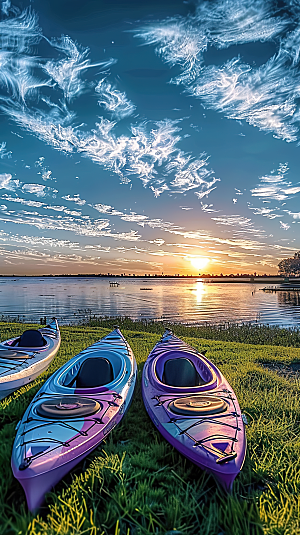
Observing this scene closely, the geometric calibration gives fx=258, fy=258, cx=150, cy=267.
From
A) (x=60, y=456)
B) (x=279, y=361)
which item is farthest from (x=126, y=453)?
(x=279, y=361)

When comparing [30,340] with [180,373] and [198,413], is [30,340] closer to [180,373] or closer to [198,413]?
[180,373]

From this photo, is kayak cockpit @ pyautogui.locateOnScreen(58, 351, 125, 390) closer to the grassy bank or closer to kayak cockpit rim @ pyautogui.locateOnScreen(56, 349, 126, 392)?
kayak cockpit rim @ pyautogui.locateOnScreen(56, 349, 126, 392)

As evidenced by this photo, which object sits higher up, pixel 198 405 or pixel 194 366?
pixel 194 366

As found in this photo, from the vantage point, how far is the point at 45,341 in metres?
8.42

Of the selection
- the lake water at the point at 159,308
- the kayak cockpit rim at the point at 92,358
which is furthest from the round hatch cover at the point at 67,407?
the lake water at the point at 159,308

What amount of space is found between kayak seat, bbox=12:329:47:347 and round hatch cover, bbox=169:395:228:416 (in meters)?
5.34

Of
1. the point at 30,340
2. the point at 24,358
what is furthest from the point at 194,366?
the point at 30,340

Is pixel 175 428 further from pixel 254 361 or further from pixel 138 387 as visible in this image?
pixel 254 361

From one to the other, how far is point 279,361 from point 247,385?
322 cm

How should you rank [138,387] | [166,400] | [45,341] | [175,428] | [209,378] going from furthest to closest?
[45,341]
[138,387]
[209,378]
[166,400]
[175,428]

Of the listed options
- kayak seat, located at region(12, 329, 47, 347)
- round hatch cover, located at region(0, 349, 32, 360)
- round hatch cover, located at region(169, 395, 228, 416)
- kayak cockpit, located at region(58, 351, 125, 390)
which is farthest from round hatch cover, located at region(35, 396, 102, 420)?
kayak seat, located at region(12, 329, 47, 347)

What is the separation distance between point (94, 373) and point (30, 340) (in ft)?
11.4

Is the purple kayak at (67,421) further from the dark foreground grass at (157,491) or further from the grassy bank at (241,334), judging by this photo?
the grassy bank at (241,334)

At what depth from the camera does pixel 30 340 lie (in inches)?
320
